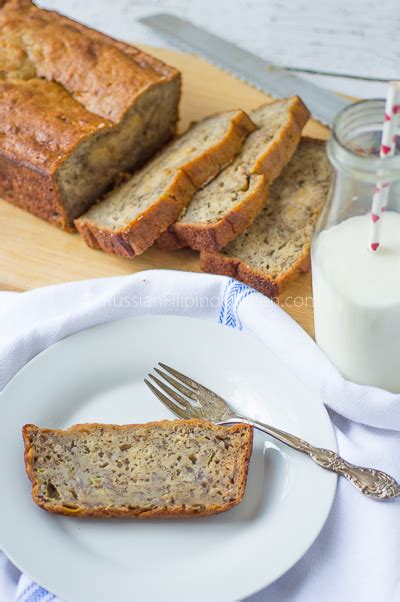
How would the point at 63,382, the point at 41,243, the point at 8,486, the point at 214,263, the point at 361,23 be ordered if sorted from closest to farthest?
1. the point at 8,486
2. the point at 63,382
3. the point at 214,263
4. the point at 41,243
5. the point at 361,23

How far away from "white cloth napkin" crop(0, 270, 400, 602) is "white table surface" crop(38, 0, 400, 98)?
2031mm

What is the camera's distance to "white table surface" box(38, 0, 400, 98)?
4.82 meters

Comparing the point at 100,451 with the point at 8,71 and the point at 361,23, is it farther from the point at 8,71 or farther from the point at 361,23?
the point at 361,23

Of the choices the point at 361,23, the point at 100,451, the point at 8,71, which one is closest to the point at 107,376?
the point at 100,451

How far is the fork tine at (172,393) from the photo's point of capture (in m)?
2.88

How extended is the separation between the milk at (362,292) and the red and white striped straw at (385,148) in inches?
2.8

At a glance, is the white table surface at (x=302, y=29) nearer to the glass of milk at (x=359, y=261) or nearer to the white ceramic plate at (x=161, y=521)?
the glass of milk at (x=359, y=261)

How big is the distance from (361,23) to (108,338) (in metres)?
2.96

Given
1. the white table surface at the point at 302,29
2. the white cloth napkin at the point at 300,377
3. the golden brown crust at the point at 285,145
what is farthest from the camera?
the white table surface at the point at 302,29

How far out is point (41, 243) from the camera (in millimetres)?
3738

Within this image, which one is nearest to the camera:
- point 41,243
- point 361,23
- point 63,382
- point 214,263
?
point 63,382

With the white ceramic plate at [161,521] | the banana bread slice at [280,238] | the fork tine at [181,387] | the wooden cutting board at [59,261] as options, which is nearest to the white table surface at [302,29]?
the banana bread slice at [280,238]

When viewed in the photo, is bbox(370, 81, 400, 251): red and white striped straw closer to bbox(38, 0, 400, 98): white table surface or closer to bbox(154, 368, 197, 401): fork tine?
bbox(154, 368, 197, 401): fork tine

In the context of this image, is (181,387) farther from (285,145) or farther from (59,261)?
(285,145)
